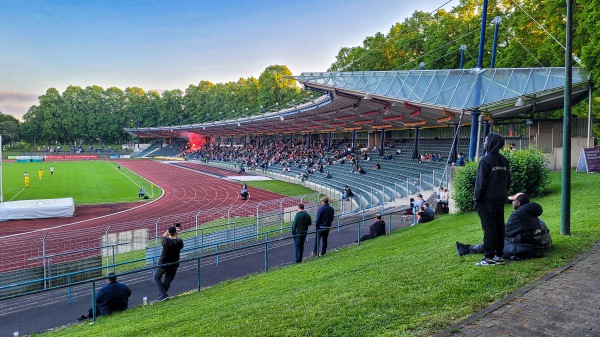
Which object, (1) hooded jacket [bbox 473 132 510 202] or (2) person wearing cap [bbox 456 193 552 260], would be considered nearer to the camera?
(1) hooded jacket [bbox 473 132 510 202]

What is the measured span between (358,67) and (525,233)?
55297 mm

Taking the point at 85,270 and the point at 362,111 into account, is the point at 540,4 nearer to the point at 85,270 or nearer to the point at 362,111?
the point at 362,111

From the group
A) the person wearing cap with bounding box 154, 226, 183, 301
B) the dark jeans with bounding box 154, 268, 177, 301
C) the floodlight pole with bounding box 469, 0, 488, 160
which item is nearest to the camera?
the person wearing cap with bounding box 154, 226, 183, 301

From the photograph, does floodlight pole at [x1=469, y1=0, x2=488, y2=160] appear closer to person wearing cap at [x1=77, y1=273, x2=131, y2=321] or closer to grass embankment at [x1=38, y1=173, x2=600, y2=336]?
grass embankment at [x1=38, y1=173, x2=600, y2=336]

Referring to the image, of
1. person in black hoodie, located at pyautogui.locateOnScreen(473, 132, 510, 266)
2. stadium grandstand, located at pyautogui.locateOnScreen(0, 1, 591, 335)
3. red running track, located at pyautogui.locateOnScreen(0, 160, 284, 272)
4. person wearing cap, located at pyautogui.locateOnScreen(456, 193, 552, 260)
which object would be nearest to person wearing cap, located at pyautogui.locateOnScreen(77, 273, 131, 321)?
stadium grandstand, located at pyautogui.locateOnScreen(0, 1, 591, 335)

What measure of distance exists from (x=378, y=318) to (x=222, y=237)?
1277 cm

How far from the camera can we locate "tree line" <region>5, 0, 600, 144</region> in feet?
89.7

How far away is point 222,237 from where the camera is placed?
56.6ft

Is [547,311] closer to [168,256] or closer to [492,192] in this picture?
[492,192]

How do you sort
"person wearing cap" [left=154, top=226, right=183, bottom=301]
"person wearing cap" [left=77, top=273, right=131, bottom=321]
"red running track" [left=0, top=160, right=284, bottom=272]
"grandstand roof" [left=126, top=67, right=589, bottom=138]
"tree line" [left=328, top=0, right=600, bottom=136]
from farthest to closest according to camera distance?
"tree line" [left=328, top=0, right=600, bottom=136] → "grandstand roof" [left=126, top=67, right=589, bottom=138] → "red running track" [left=0, top=160, right=284, bottom=272] → "person wearing cap" [left=154, top=226, right=183, bottom=301] → "person wearing cap" [left=77, top=273, right=131, bottom=321]

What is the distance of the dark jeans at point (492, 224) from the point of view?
21.6ft

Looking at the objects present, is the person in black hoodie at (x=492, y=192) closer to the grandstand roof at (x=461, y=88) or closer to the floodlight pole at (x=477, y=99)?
the grandstand roof at (x=461, y=88)

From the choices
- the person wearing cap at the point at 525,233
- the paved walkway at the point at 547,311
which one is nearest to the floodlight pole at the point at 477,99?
the person wearing cap at the point at 525,233

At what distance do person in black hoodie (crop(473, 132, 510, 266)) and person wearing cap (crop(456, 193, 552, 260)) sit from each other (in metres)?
0.38
